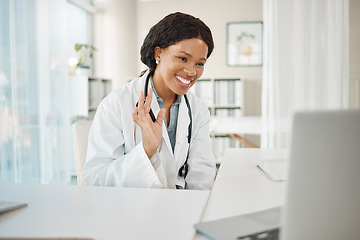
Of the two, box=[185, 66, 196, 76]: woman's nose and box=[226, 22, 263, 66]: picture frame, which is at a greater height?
box=[226, 22, 263, 66]: picture frame

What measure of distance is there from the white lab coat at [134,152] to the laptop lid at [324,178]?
66cm

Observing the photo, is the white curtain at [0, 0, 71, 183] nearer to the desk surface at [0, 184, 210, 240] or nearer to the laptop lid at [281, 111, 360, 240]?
the desk surface at [0, 184, 210, 240]

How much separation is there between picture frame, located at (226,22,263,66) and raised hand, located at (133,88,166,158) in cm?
391

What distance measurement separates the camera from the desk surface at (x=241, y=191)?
2.46 feet

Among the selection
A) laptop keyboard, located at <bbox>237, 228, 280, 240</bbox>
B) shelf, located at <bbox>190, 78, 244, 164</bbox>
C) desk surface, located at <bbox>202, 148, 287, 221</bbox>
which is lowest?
desk surface, located at <bbox>202, 148, 287, 221</bbox>

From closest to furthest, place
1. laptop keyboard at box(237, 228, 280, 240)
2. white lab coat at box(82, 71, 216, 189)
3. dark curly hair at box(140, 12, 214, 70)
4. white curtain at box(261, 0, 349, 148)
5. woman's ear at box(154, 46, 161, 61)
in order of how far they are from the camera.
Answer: laptop keyboard at box(237, 228, 280, 240) < white lab coat at box(82, 71, 216, 189) < dark curly hair at box(140, 12, 214, 70) < woman's ear at box(154, 46, 161, 61) < white curtain at box(261, 0, 349, 148)

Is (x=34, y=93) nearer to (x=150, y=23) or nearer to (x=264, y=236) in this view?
(x=150, y=23)

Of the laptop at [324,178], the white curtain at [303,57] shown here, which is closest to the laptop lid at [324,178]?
the laptop at [324,178]

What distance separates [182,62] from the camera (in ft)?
4.12

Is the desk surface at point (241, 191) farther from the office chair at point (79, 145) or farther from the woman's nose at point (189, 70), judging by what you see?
the office chair at point (79, 145)

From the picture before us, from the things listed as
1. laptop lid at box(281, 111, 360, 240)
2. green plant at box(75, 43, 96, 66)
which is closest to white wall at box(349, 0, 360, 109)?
green plant at box(75, 43, 96, 66)

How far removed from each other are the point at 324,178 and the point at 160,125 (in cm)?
81

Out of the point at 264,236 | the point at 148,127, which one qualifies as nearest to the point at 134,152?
the point at 148,127

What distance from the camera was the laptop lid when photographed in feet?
1.29
